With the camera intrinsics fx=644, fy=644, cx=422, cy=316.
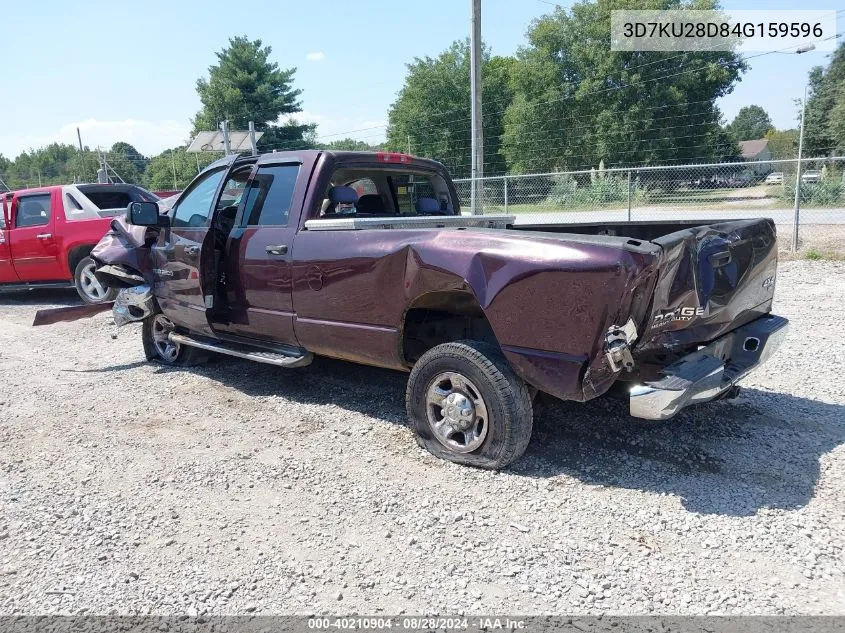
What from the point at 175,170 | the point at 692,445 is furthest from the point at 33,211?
the point at 175,170

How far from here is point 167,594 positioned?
2832 millimetres

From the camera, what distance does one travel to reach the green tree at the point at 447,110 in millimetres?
44578

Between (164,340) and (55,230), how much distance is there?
17.6 ft

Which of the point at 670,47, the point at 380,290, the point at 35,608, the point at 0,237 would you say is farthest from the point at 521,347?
the point at 670,47

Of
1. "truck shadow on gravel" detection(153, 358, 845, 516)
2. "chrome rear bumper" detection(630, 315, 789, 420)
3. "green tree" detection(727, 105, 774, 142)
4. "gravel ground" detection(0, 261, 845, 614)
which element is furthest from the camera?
"green tree" detection(727, 105, 774, 142)

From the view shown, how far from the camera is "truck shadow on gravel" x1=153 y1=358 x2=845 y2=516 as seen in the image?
3.60m

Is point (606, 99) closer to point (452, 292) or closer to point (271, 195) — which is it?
point (271, 195)

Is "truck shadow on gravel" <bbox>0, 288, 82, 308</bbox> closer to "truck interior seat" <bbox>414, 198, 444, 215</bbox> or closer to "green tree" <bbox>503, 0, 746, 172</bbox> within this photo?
"truck interior seat" <bbox>414, 198, 444, 215</bbox>

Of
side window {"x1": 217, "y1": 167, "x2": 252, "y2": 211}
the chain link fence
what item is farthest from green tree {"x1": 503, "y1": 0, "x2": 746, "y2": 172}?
side window {"x1": 217, "y1": 167, "x2": 252, "y2": 211}

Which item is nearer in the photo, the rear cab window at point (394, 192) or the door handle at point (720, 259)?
the door handle at point (720, 259)

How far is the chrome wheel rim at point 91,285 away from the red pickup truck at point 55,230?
2 cm

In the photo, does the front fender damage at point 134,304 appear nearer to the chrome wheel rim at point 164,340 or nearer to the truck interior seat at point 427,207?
the chrome wheel rim at point 164,340

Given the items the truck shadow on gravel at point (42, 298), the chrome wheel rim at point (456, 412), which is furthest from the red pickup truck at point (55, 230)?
the chrome wheel rim at point (456, 412)

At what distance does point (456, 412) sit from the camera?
13.0ft
